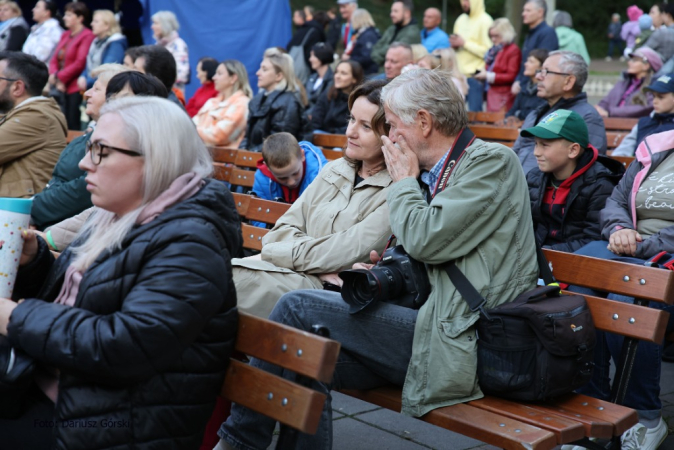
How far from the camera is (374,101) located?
3.82 meters

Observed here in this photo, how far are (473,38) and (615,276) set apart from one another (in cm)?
978

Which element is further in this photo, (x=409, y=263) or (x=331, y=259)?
(x=331, y=259)

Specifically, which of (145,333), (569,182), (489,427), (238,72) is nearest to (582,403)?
(489,427)

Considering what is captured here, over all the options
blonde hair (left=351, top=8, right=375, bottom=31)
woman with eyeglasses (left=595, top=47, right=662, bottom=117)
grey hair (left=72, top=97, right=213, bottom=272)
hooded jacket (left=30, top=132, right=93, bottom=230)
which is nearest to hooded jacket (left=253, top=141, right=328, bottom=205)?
hooded jacket (left=30, top=132, right=93, bottom=230)

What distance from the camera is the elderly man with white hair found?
2.81 metres

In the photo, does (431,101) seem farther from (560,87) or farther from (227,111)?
(227,111)

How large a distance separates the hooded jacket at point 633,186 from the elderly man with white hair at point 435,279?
4.14 ft

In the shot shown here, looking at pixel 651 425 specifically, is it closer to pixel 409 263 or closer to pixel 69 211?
pixel 409 263

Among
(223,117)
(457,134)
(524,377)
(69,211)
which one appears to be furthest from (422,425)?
(223,117)

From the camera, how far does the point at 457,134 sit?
3.20 m

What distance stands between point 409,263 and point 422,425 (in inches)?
52.1

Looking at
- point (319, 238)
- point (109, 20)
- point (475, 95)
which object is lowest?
point (475, 95)

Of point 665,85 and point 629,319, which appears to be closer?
point 629,319

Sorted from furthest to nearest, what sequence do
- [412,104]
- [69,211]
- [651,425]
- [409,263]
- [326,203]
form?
[69,211]
[326,203]
[651,425]
[412,104]
[409,263]
